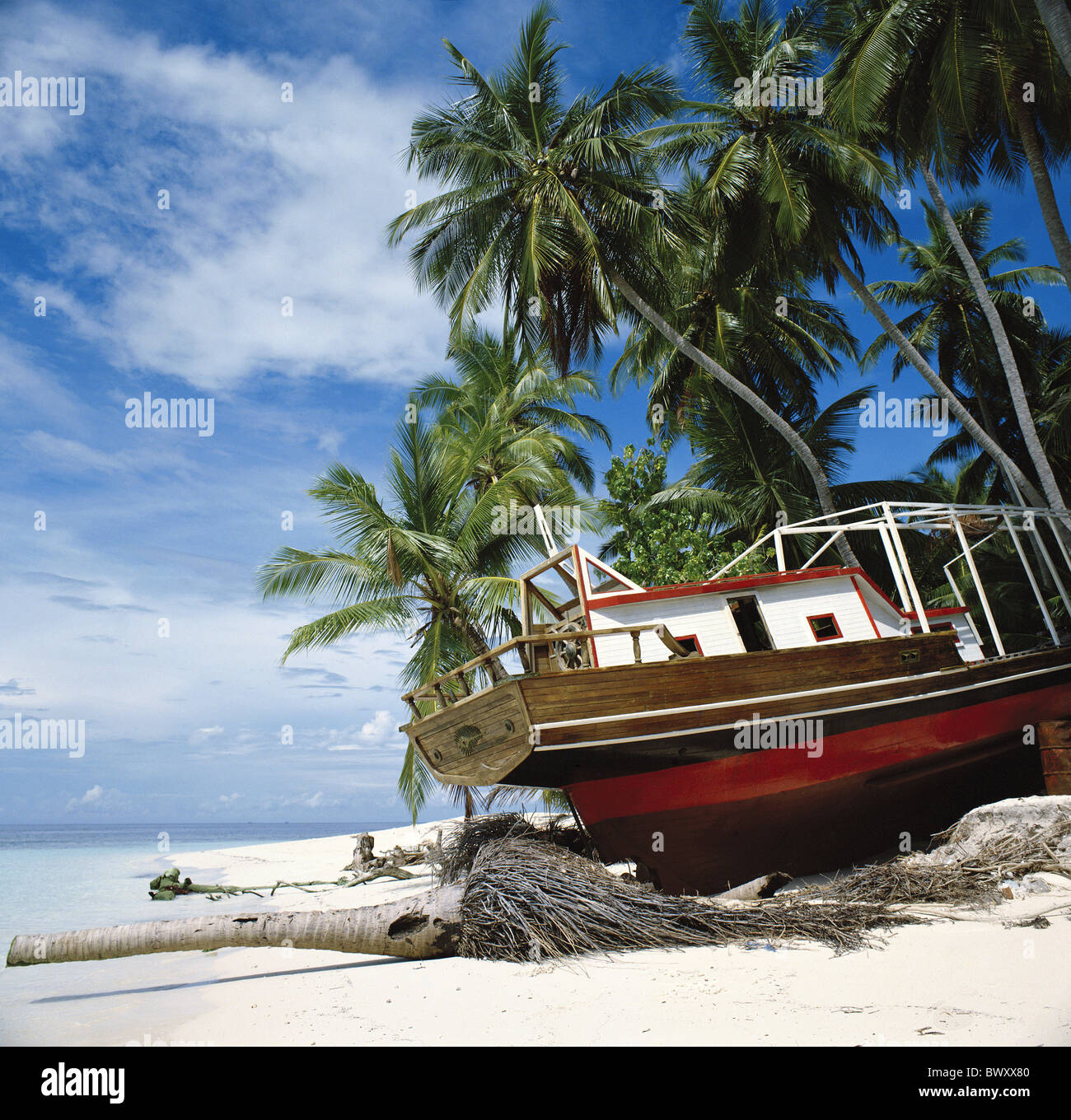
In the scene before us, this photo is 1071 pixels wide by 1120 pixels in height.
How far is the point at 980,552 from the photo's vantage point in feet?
88.5

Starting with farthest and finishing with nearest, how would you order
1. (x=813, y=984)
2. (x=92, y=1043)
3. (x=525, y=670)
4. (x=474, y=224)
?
(x=474, y=224) < (x=525, y=670) < (x=813, y=984) < (x=92, y=1043)

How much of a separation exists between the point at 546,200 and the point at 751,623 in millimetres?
9579

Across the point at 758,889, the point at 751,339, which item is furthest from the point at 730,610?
the point at 751,339

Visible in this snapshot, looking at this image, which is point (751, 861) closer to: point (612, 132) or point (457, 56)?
point (612, 132)

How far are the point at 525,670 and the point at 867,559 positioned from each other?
17.1 metres

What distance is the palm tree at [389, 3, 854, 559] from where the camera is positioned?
15.1 meters

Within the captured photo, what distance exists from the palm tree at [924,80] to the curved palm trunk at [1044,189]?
0.48m

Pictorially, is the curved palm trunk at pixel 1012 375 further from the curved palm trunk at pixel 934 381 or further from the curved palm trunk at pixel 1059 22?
the curved palm trunk at pixel 1059 22

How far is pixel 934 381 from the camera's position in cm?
1656

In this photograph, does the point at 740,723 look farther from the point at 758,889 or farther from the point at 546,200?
the point at 546,200

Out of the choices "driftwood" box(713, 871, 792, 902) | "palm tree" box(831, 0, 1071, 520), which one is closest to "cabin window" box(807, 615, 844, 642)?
"driftwood" box(713, 871, 792, 902)
